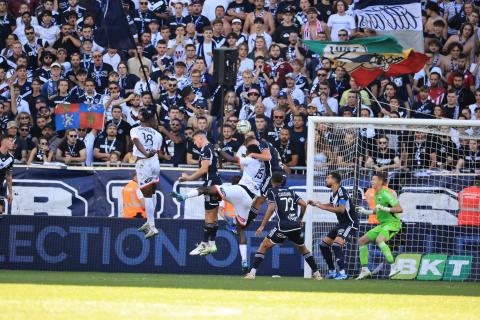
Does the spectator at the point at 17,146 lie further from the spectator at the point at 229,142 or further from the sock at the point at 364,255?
the sock at the point at 364,255

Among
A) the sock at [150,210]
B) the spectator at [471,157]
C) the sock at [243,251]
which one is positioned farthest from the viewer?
the spectator at [471,157]

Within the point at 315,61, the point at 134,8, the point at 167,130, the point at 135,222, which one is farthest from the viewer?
the point at 134,8

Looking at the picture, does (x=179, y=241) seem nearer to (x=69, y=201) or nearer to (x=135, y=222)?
→ (x=135, y=222)

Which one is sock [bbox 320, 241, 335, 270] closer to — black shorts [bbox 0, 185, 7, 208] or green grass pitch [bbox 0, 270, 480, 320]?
green grass pitch [bbox 0, 270, 480, 320]

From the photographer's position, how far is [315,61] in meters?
24.6

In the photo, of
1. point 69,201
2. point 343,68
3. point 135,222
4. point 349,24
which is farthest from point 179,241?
point 349,24

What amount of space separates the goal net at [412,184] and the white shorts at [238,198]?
1.32 metres

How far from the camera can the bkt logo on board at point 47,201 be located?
21.6m

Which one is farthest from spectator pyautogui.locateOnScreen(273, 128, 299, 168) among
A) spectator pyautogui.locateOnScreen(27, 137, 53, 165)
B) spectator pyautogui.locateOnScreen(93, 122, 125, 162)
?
spectator pyautogui.locateOnScreen(27, 137, 53, 165)

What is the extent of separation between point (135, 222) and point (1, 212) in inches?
99.1

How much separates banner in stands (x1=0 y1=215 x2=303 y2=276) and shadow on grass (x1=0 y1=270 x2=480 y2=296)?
64 centimetres

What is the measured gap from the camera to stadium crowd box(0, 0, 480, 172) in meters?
22.4

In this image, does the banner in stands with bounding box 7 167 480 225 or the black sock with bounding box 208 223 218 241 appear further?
the banner in stands with bounding box 7 167 480 225

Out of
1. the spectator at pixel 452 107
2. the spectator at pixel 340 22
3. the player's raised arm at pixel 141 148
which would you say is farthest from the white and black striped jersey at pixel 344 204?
the spectator at pixel 340 22
